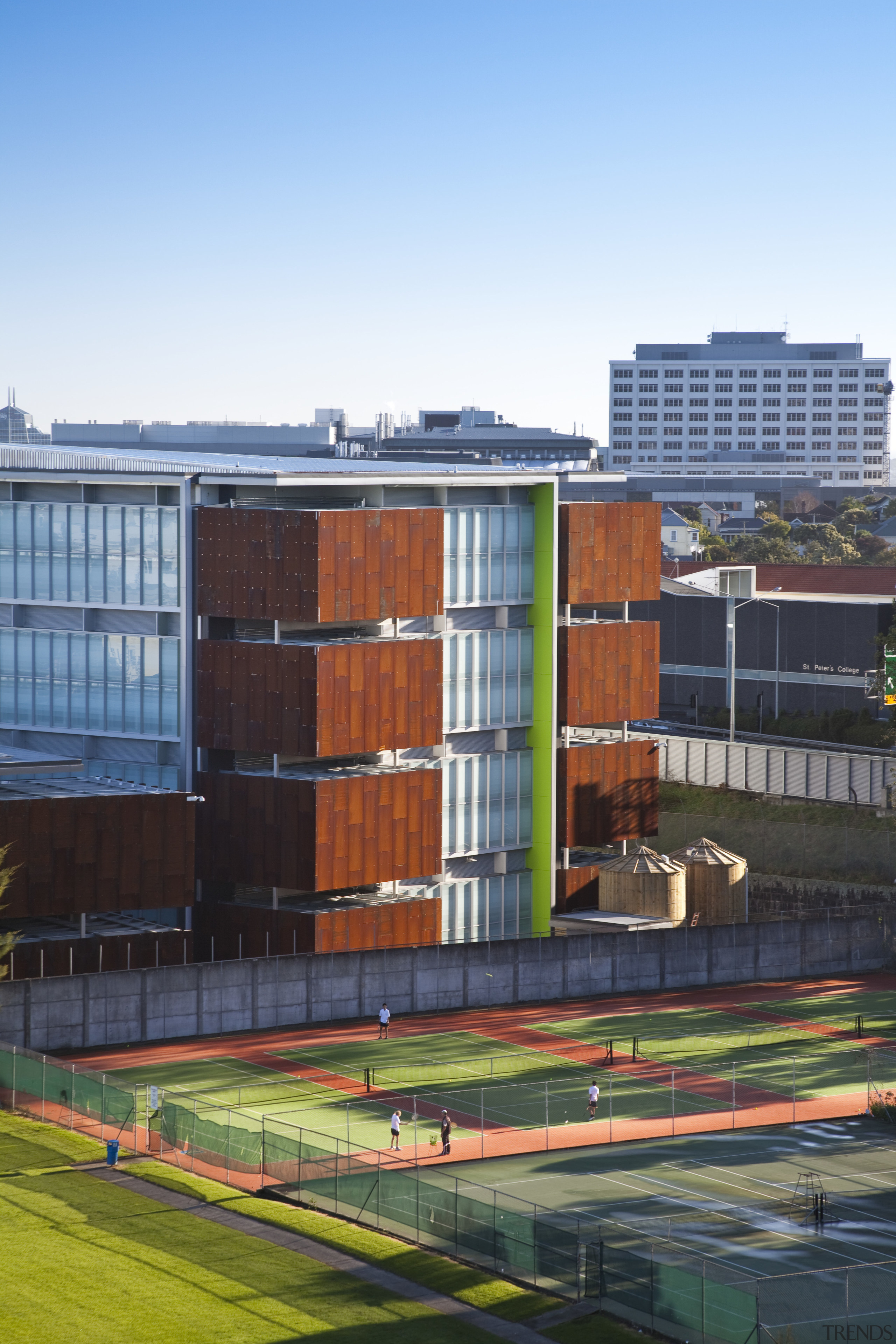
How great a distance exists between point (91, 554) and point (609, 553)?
24.8m

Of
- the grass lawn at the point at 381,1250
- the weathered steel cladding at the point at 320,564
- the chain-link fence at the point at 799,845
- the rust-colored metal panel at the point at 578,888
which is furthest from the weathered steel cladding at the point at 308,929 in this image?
the grass lawn at the point at 381,1250

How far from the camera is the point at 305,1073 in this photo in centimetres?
6512

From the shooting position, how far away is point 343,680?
78.9 m

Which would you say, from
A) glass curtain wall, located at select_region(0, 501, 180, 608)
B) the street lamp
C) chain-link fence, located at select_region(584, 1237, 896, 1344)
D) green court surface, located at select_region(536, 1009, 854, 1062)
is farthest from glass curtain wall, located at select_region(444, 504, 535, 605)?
chain-link fence, located at select_region(584, 1237, 896, 1344)

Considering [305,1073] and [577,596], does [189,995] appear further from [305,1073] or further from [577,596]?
[577,596]

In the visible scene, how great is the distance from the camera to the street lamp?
112 metres

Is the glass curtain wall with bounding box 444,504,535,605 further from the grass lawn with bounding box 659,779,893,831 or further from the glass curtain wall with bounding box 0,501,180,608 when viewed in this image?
the grass lawn with bounding box 659,779,893,831

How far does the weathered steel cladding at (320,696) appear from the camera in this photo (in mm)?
78125

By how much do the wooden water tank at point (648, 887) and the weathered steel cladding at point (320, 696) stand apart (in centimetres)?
1209

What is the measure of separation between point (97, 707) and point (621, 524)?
87.9 ft

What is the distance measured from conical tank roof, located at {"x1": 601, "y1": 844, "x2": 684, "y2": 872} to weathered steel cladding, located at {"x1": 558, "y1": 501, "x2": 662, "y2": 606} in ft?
40.2

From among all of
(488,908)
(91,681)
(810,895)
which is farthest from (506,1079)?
(810,895)

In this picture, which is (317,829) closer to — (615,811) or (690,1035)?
(690,1035)

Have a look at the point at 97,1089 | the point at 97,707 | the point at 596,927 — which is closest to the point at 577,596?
the point at 596,927
